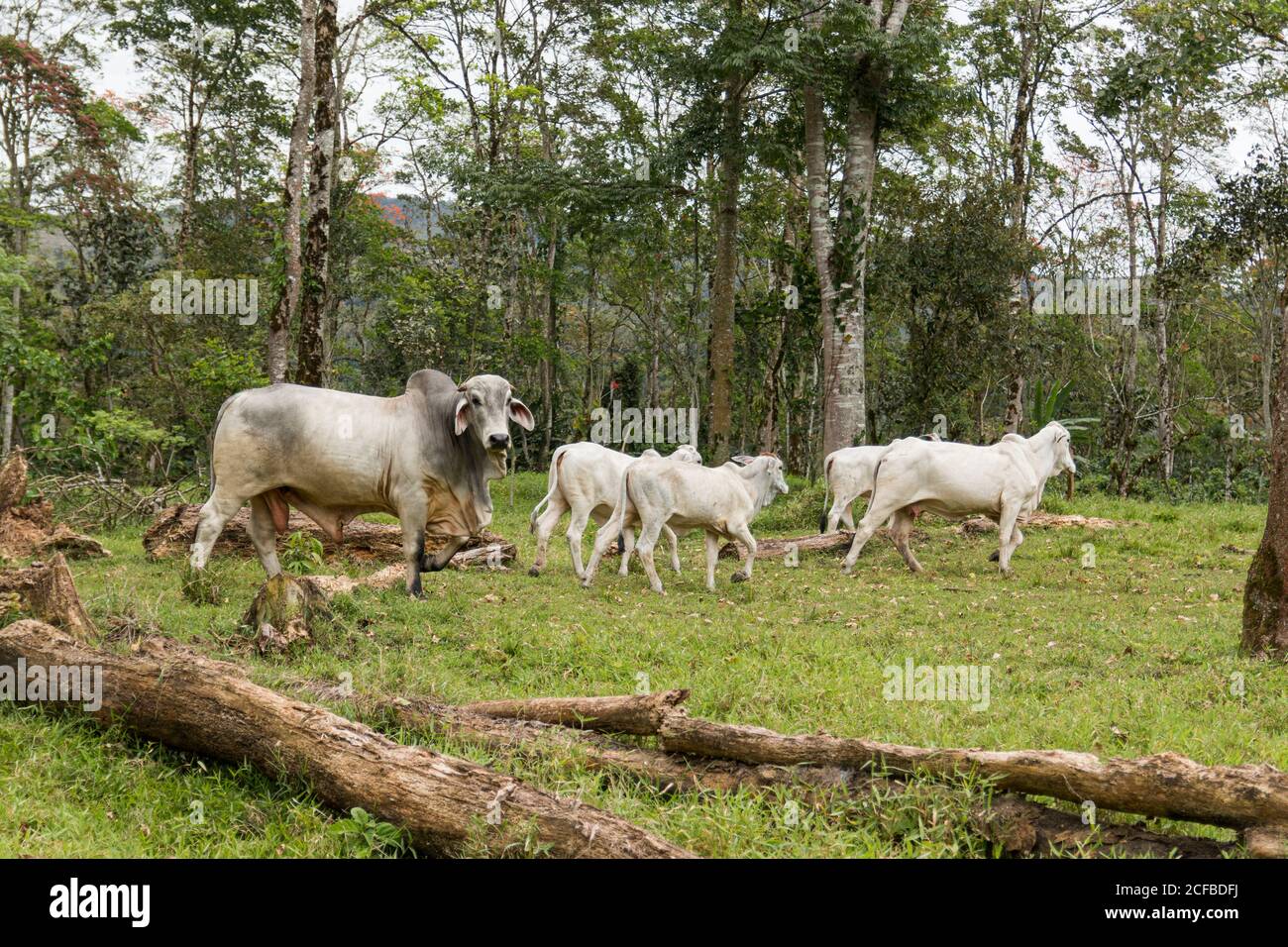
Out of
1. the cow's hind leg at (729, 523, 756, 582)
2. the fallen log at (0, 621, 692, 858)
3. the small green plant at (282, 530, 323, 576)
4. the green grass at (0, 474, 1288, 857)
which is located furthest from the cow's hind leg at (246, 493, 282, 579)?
the cow's hind leg at (729, 523, 756, 582)

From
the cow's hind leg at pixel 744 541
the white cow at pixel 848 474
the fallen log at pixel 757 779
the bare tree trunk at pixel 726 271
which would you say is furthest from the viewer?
the bare tree trunk at pixel 726 271

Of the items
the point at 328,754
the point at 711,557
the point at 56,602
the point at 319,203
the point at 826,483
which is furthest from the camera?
the point at 826,483

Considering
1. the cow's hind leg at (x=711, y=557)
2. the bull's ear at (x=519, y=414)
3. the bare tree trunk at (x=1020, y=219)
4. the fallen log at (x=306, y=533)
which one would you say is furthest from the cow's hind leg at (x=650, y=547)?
the bare tree trunk at (x=1020, y=219)

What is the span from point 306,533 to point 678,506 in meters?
4.44

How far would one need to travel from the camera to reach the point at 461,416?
984cm

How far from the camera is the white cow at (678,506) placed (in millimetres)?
10750

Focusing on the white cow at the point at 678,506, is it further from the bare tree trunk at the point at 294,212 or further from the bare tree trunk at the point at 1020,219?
the bare tree trunk at the point at 1020,219

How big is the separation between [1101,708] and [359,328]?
41763 mm

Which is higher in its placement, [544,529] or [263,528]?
[263,528]

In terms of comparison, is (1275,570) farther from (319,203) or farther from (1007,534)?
(319,203)

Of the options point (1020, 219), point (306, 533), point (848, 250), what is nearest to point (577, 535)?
point (306, 533)

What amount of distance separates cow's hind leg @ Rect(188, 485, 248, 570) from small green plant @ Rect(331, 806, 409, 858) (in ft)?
20.5

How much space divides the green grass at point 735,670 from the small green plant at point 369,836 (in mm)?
21

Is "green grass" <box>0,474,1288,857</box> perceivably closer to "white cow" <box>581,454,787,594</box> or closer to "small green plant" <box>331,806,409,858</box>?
"small green plant" <box>331,806,409,858</box>
